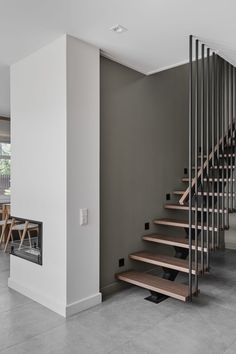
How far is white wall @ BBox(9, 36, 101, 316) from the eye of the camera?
287 cm

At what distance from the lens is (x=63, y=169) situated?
9.41 feet

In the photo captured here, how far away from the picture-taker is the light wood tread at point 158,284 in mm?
2893

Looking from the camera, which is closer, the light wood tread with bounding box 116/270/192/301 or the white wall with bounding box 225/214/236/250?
the light wood tread with bounding box 116/270/192/301

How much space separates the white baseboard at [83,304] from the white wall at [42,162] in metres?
0.09

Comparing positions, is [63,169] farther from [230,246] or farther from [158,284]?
[230,246]

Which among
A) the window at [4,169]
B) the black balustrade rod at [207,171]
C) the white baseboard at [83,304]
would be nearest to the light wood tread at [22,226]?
the white baseboard at [83,304]

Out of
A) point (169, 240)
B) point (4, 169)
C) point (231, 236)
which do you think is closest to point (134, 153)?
point (169, 240)

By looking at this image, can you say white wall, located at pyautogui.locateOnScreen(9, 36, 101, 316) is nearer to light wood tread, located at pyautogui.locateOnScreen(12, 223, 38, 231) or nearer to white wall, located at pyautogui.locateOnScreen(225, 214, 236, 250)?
light wood tread, located at pyautogui.locateOnScreen(12, 223, 38, 231)

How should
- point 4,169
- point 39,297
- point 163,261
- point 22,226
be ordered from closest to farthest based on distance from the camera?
point 39,297, point 163,261, point 22,226, point 4,169

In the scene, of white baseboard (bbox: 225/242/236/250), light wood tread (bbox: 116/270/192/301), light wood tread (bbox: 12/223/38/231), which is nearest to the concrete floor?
light wood tread (bbox: 116/270/192/301)

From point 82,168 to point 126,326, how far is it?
5.07 ft

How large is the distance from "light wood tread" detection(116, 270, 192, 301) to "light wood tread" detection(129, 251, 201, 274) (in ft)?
0.55

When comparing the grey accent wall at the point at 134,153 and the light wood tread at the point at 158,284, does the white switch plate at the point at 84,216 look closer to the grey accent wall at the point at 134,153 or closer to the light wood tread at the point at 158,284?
the grey accent wall at the point at 134,153

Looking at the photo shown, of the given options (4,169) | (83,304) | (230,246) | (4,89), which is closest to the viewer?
(83,304)
